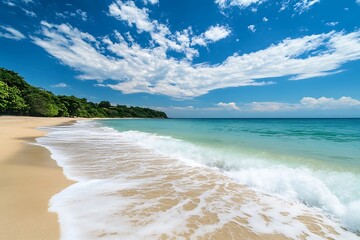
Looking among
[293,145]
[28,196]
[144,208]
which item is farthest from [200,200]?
[293,145]

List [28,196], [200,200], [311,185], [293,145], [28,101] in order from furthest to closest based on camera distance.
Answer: [28,101], [293,145], [311,185], [200,200], [28,196]

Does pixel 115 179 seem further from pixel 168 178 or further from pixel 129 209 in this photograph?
Answer: pixel 129 209

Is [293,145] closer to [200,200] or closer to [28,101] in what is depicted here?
[200,200]

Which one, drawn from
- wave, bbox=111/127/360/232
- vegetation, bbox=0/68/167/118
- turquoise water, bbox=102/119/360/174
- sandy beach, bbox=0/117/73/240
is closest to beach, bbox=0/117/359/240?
sandy beach, bbox=0/117/73/240

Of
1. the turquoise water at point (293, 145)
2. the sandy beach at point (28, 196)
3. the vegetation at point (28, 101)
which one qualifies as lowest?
the turquoise water at point (293, 145)

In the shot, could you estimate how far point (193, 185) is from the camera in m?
5.45

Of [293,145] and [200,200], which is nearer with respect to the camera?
[200,200]

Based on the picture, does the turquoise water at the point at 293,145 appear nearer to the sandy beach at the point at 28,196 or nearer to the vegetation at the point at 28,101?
the sandy beach at the point at 28,196

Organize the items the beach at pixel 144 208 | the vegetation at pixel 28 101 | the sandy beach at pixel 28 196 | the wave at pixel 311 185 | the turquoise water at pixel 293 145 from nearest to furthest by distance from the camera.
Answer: the sandy beach at pixel 28 196 → the beach at pixel 144 208 → the wave at pixel 311 185 → the turquoise water at pixel 293 145 → the vegetation at pixel 28 101

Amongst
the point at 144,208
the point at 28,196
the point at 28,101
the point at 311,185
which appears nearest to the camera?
the point at 144,208

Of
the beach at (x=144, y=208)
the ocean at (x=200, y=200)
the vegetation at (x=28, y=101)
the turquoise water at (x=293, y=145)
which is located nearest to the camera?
the beach at (x=144, y=208)

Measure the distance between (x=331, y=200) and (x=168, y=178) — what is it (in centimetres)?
413

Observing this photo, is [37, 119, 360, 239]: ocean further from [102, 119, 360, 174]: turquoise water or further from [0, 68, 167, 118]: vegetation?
[0, 68, 167, 118]: vegetation

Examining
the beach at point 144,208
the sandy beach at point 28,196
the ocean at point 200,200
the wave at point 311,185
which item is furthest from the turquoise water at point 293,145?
the sandy beach at point 28,196
